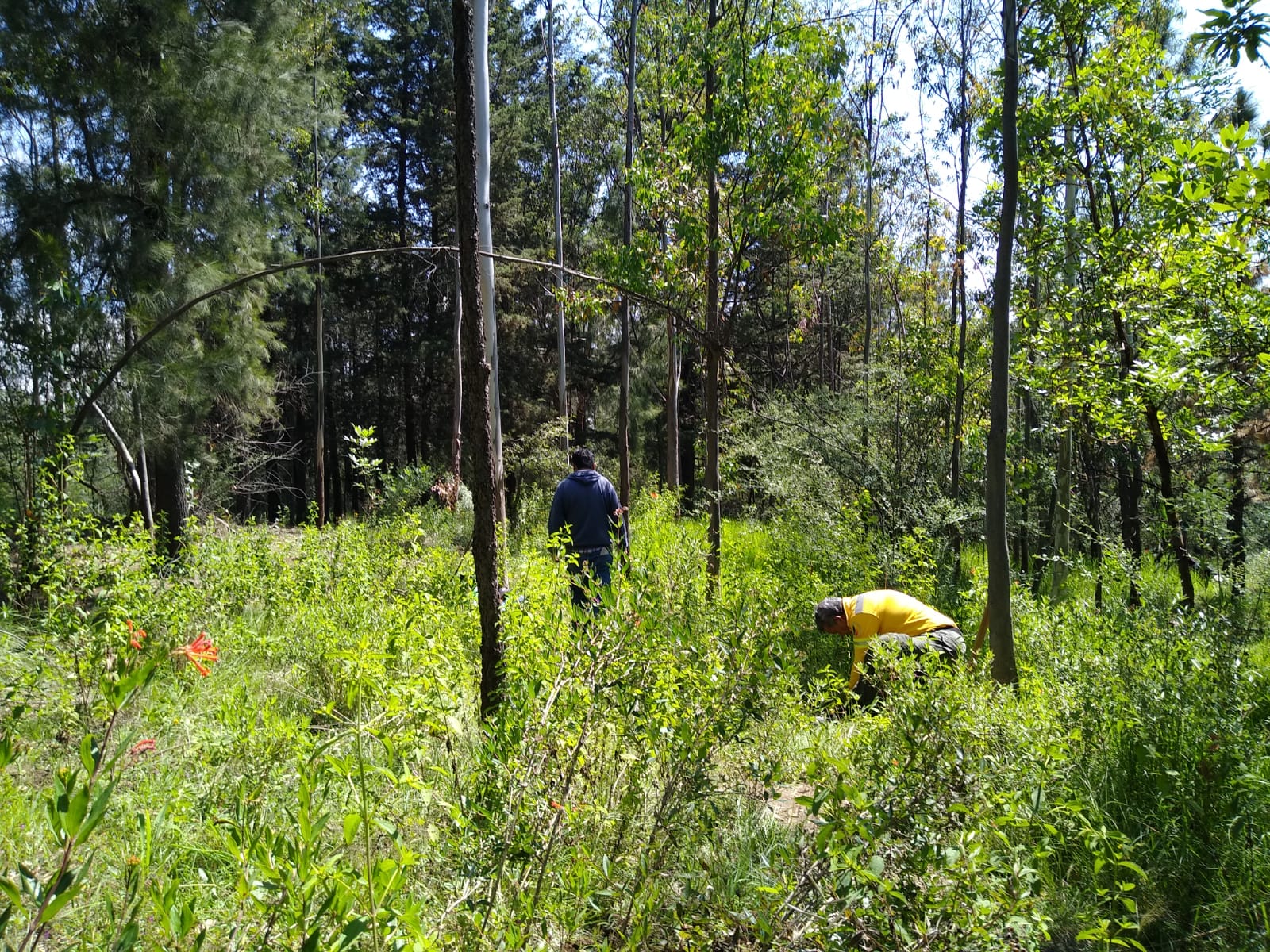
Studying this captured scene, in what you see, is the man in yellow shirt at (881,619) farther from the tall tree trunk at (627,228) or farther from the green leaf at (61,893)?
the tall tree trunk at (627,228)

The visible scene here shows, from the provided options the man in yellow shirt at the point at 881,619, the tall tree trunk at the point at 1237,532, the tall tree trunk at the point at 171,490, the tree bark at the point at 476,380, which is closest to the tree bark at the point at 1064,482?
the tall tree trunk at the point at 1237,532

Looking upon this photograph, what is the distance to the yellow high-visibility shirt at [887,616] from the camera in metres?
5.25

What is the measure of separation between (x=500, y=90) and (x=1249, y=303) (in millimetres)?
21166

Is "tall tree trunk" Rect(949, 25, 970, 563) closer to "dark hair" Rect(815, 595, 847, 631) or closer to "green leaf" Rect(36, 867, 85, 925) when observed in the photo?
"dark hair" Rect(815, 595, 847, 631)

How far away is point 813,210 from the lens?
608 cm

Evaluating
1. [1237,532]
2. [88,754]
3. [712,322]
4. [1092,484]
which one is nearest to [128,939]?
[88,754]

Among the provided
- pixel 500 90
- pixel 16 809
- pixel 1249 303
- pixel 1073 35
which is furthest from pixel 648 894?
pixel 500 90

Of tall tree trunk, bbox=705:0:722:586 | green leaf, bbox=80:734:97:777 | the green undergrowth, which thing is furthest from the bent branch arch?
green leaf, bbox=80:734:97:777

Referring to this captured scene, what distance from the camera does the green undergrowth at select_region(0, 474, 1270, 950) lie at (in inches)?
72.2

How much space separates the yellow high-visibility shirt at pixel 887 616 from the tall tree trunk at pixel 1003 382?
79 centimetres

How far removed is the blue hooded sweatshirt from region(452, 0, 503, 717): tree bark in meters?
2.69

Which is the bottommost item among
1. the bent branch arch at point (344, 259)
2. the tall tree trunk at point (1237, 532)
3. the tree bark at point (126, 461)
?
the tall tree trunk at point (1237, 532)

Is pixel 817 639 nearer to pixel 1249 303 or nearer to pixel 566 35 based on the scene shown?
pixel 1249 303

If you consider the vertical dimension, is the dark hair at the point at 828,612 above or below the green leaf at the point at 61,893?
below
